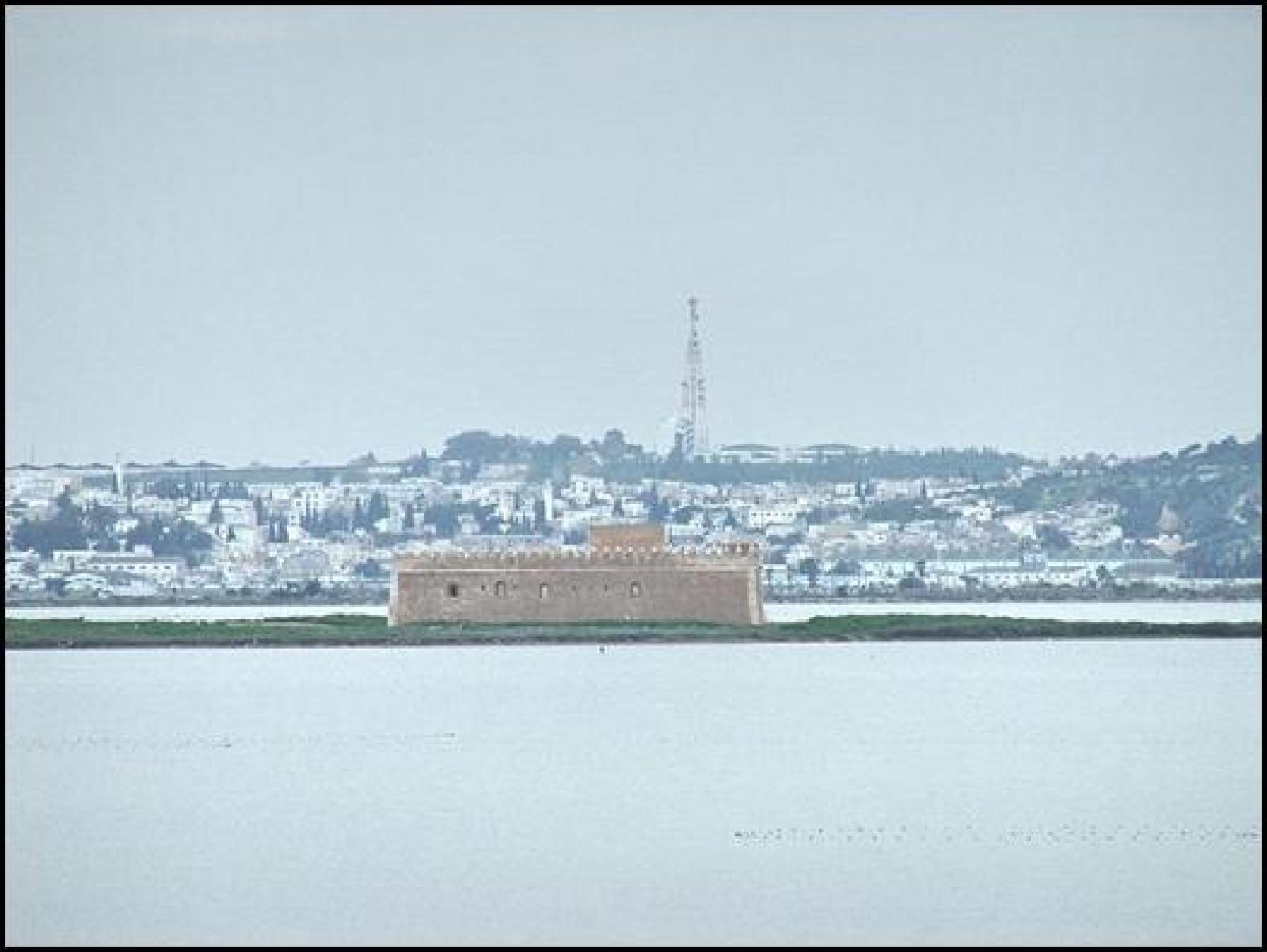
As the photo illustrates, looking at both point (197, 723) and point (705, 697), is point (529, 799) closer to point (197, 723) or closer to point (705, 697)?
point (197, 723)

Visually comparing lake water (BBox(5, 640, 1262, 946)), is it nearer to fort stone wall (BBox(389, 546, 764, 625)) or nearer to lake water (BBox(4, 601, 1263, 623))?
fort stone wall (BBox(389, 546, 764, 625))

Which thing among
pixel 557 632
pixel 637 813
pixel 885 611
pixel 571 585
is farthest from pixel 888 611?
pixel 637 813

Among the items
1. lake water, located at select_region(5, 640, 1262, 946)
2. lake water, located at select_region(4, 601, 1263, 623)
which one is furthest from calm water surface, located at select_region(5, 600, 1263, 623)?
lake water, located at select_region(5, 640, 1262, 946)

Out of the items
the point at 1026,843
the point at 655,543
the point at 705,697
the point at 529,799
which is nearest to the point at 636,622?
the point at 655,543

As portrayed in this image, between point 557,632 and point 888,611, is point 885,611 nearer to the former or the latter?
point 888,611

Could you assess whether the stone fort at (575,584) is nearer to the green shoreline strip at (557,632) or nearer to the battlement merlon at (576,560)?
the battlement merlon at (576,560)

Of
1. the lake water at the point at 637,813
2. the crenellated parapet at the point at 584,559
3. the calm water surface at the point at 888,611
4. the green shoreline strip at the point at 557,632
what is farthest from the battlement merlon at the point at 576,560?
the calm water surface at the point at 888,611

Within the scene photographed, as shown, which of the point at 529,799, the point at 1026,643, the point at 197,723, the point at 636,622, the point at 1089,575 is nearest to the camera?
the point at 529,799
